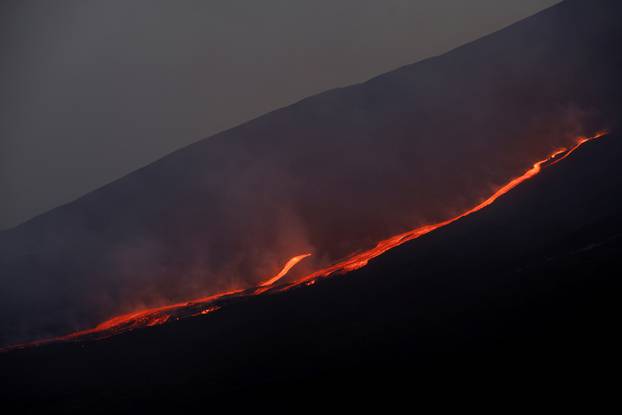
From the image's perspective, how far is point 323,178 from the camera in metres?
23.7

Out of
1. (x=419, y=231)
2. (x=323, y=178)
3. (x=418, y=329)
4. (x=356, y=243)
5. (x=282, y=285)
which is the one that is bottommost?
(x=418, y=329)

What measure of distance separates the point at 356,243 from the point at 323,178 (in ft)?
25.1

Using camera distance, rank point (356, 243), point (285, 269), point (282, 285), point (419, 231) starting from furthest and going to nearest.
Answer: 1. point (356, 243)
2. point (285, 269)
3. point (419, 231)
4. point (282, 285)

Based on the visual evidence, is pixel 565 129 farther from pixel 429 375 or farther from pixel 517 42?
pixel 429 375

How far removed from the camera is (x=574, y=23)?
75.5 feet

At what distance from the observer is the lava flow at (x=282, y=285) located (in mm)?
13305

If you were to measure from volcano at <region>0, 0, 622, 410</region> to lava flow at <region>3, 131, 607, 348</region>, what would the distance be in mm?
141

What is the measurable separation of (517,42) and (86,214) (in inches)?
918

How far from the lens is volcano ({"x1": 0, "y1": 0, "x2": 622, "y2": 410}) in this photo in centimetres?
796

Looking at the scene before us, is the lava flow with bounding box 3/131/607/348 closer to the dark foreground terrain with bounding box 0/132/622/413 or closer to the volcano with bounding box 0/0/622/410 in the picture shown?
the volcano with bounding box 0/0/622/410

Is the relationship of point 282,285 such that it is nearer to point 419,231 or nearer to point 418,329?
point 419,231

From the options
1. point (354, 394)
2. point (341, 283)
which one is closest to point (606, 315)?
point (354, 394)

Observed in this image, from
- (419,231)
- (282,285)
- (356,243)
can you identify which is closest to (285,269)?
(356,243)

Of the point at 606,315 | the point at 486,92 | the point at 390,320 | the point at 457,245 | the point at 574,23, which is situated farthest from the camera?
the point at 486,92
